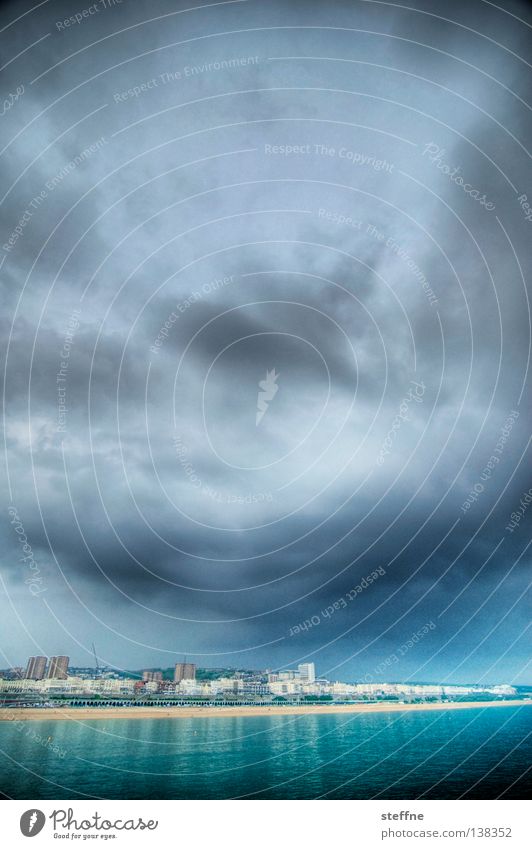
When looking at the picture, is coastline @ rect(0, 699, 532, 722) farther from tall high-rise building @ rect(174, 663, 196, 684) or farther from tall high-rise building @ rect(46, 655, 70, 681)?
tall high-rise building @ rect(174, 663, 196, 684)

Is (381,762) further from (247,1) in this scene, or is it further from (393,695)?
(393,695)

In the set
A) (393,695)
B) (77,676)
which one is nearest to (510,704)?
(393,695)

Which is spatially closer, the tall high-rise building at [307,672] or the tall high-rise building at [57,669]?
the tall high-rise building at [57,669]

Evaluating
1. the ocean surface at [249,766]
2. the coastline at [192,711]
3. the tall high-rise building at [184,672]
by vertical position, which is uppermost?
the tall high-rise building at [184,672]

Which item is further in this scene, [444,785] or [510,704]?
[510,704]

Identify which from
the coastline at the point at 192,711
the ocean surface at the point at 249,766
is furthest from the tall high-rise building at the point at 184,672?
A: the ocean surface at the point at 249,766

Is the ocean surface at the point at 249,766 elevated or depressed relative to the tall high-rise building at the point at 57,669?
depressed

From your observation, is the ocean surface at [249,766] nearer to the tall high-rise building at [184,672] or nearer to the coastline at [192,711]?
the coastline at [192,711]
